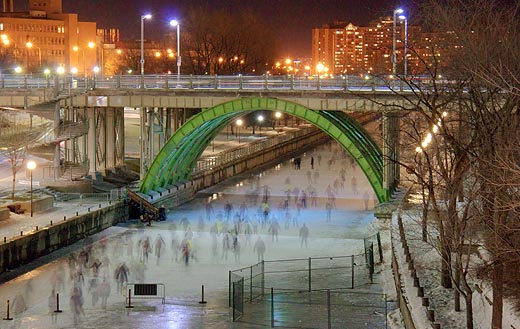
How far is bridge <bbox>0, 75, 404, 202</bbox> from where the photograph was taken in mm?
47656

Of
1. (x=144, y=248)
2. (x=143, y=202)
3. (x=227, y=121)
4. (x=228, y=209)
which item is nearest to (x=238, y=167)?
(x=227, y=121)

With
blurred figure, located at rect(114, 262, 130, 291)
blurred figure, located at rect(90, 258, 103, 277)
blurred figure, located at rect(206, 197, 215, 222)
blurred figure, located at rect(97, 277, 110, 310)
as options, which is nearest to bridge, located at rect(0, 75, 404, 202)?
blurred figure, located at rect(206, 197, 215, 222)

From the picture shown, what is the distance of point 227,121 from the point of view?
55375mm

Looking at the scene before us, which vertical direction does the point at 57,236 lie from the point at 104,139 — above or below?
below

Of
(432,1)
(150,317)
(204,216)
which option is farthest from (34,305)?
(204,216)

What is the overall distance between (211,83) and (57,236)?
1273 cm

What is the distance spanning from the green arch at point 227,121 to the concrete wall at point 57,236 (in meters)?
4.20

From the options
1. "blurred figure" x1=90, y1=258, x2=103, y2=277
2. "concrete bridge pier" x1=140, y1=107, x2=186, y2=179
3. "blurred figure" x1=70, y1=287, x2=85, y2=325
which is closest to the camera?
"blurred figure" x1=70, y1=287, x2=85, y2=325

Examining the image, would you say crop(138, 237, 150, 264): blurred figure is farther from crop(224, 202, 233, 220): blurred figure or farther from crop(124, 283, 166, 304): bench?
crop(224, 202, 233, 220): blurred figure

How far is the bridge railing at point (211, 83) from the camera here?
4750cm

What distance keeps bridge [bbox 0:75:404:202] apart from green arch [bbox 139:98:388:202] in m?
0.04

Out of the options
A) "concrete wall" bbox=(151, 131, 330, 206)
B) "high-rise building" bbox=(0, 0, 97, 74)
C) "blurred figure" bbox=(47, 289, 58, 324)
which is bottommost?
"blurred figure" bbox=(47, 289, 58, 324)

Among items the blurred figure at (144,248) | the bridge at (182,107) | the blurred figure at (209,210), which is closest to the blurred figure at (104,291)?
the blurred figure at (144,248)

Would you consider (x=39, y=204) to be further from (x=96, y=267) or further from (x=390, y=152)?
(x=390, y=152)
